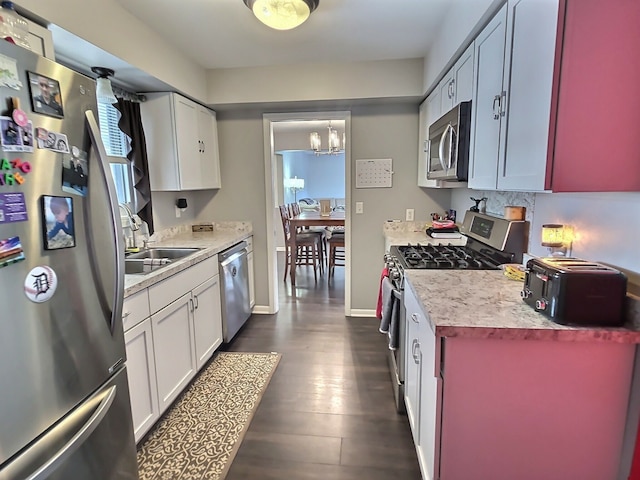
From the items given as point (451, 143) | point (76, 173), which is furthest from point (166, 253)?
point (451, 143)

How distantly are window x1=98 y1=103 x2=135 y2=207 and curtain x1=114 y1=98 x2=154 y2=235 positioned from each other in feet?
0.21

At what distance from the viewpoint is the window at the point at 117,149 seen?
2473 millimetres

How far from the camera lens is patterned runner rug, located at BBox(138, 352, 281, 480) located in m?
1.75

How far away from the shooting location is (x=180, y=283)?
2189 mm

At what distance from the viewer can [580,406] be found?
115cm

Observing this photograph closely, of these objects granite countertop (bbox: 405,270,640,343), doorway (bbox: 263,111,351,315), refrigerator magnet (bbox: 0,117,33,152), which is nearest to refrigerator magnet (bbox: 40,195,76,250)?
refrigerator magnet (bbox: 0,117,33,152)

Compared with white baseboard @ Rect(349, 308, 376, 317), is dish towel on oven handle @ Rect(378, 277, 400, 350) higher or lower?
higher

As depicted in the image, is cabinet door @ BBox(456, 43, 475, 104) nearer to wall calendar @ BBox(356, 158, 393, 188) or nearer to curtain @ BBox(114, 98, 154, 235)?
wall calendar @ BBox(356, 158, 393, 188)

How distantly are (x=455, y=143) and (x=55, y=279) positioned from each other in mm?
1870

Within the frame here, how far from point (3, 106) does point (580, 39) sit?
1623mm

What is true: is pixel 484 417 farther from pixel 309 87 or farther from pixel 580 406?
pixel 309 87

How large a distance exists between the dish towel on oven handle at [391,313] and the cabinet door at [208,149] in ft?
6.44

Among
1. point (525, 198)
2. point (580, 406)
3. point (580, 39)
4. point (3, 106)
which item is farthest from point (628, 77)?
point (3, 106)

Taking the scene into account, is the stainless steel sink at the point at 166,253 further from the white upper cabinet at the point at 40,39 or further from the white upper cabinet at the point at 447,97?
the white upper cabinet at the point at 447,97
